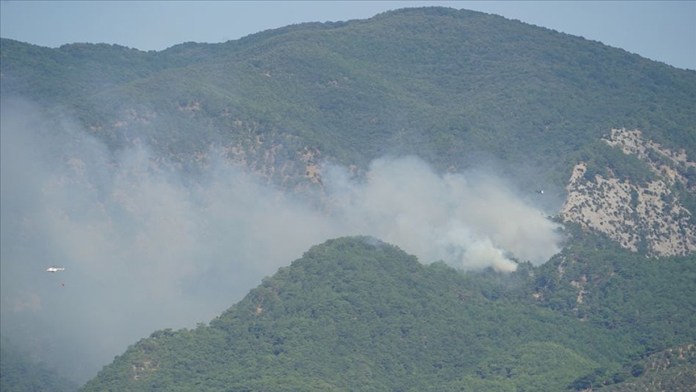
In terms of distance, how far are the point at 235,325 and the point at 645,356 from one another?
1591 inches

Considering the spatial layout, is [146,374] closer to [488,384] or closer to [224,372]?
[224,372]

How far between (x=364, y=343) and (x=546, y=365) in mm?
18096

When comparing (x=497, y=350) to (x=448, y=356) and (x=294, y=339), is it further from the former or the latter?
(x=294, y=339)

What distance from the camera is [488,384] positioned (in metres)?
187

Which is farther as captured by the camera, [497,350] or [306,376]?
[497,350]

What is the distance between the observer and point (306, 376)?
18625 centimetres

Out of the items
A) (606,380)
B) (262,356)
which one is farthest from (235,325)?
(606,380)

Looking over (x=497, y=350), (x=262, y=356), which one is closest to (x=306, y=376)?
(x=262, y=356)

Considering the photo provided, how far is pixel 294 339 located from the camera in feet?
639

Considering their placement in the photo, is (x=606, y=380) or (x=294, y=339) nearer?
(x=606, y=380)

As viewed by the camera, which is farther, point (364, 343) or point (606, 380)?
point (364, 343)

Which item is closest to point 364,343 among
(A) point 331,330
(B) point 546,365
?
(A) point 331,330

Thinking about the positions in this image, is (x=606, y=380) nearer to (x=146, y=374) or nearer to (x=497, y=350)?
(x=497, y=350)

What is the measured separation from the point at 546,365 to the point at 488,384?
22.6 feet
